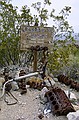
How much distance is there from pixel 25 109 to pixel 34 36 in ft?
7.37

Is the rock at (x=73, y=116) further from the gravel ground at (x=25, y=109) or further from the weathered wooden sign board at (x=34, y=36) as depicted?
the weathered wooden sign board at (x=34, y=36)

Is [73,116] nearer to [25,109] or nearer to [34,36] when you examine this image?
[25,109]

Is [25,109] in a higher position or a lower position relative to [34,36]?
lower

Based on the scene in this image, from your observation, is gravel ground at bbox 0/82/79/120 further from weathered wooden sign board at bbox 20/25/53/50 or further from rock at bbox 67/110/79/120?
weathered wooden sign board at bbox 20/25/53/50

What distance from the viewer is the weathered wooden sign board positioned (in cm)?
618

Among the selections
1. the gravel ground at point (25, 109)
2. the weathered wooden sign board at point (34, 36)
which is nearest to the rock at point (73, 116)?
the gravel ground at point (25, 109)

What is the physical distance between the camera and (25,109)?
454cm

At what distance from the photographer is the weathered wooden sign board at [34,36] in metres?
6.18

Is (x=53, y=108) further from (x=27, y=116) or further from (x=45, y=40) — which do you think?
(x=45, y=40)

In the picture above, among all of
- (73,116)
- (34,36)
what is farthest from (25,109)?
(34,36)

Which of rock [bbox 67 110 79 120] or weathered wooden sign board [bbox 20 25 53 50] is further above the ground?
weathered wooden sign board [bbox 20 25 53 50]

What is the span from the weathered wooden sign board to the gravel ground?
145cm

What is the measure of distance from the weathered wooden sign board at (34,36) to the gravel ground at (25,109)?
1.45 m

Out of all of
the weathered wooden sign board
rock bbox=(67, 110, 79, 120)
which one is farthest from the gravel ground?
the weathered wooden sign board
